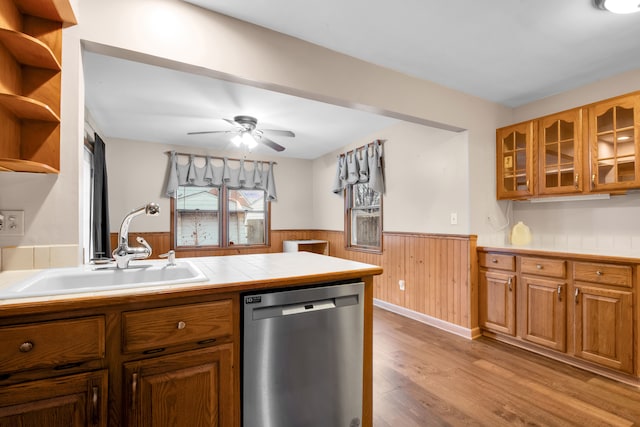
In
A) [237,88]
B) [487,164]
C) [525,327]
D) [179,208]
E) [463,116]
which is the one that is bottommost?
[525,327]

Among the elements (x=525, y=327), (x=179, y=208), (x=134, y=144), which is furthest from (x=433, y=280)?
(x=134, y=144)

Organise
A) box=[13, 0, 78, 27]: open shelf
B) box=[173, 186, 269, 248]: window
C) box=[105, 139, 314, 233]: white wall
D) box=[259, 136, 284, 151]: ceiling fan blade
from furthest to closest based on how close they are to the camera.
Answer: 1. box=[173, 186, 269, 248]: window
2. box=[105, 139, 314, 233]: white wall
3. box=[259, 136, 284, 151]: ceiling fan blade
4. box=[13, 0, 78, 27]: open shelf

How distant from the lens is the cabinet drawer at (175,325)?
1.08 metres

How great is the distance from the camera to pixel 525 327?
266 centimetres

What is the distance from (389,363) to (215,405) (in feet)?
5.38

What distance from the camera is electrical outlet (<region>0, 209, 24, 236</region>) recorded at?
137 centimetres

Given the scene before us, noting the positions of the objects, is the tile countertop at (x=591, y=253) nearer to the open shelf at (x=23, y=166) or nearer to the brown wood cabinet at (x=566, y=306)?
the brown wood cabinet at (x=566, y=306)

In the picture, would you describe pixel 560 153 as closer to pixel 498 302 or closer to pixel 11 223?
pixel 498 302

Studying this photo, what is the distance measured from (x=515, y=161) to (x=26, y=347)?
3.70 m

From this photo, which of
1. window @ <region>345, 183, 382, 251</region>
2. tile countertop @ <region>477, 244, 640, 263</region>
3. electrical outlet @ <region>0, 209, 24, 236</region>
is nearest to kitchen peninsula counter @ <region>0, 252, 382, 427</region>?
electrical outlet @ <region>0, 209, 24, 236</region>

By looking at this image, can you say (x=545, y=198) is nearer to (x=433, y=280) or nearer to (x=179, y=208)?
(x=433, y=280)

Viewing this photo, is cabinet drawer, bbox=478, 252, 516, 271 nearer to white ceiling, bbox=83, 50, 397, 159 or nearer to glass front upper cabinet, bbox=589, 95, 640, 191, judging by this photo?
glass front upper cabinet, bbox=589, 95, 640, 191

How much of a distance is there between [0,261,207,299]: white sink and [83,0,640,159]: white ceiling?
153 cm

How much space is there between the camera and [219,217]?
5191 mm
